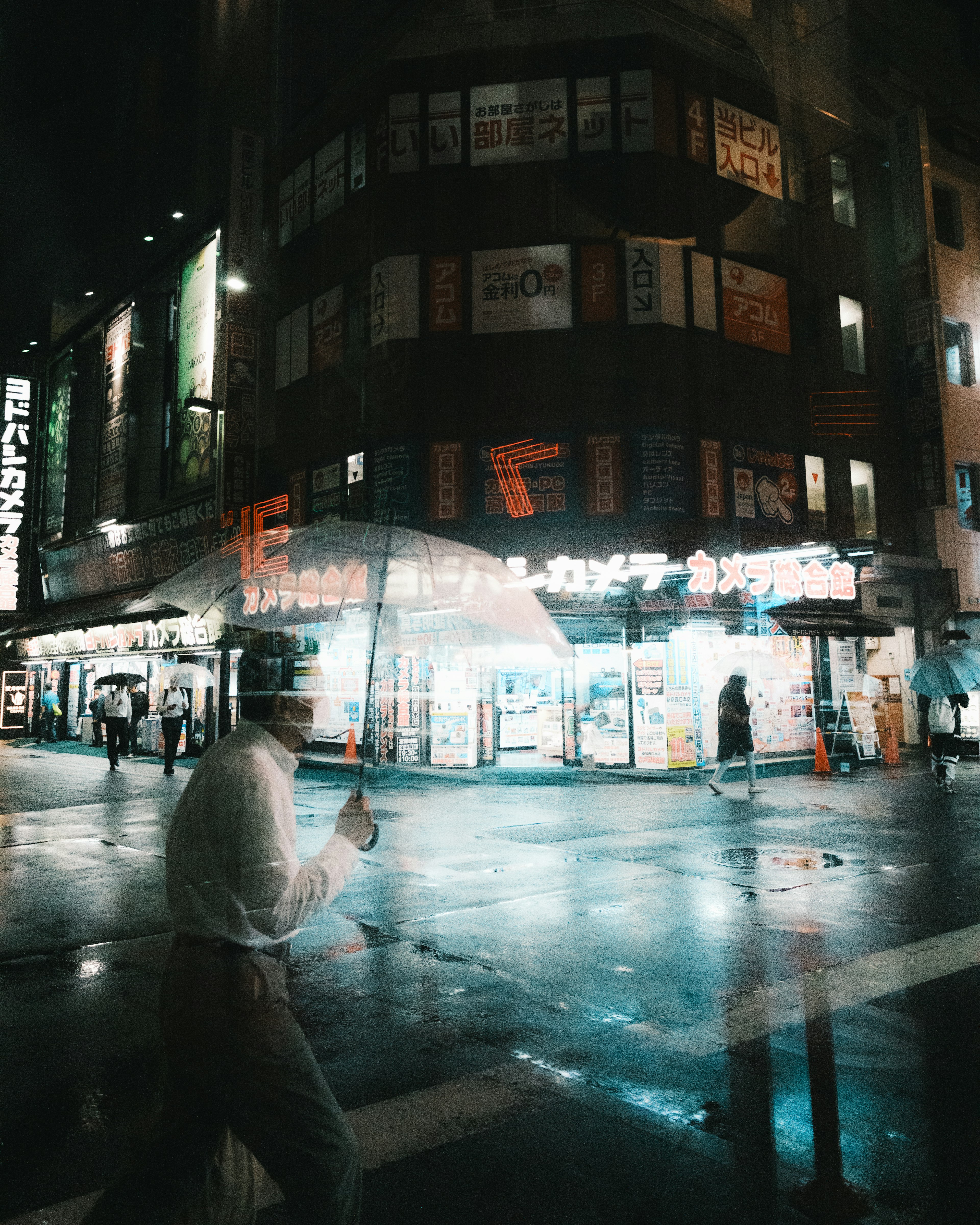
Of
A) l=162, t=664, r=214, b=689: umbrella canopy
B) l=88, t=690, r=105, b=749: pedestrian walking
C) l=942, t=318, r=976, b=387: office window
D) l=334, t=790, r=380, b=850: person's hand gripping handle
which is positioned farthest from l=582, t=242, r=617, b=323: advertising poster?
l=334, t=790, r=380, b=850: person's hand gripping handle

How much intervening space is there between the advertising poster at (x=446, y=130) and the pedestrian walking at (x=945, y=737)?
15029 mm

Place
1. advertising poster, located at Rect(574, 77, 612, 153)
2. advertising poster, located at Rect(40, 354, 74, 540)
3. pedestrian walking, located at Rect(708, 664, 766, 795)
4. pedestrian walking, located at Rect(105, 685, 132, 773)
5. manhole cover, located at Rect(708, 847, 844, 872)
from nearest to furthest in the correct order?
manhole cover, located at Rect(708, 847, 844, 872)
pedestrian walking, located at Rect(708, 664, 766, 795)
pedestrian walking, located at Rect(105, 685, 132, 773)
advertising poster, located at Rect(574, 77, 612, 153)
advertising poster, located at Rect(40, 354, 74, 540)

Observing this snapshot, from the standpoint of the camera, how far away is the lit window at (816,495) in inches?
808

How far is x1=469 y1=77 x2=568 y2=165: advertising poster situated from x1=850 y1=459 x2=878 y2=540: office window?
10176mm

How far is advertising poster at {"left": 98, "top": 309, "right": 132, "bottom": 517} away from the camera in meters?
25.1

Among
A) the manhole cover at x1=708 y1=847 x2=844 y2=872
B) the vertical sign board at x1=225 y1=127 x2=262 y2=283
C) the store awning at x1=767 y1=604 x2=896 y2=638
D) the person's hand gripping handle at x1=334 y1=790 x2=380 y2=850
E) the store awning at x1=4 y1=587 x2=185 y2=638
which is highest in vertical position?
the vertical sign board at x1=225 y1=127 x2=262 y2=283

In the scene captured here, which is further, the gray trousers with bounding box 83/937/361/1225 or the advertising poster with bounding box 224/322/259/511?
the advertising poster with bounding box 224/322/259/511

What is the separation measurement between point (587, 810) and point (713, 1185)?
9312 millimetres

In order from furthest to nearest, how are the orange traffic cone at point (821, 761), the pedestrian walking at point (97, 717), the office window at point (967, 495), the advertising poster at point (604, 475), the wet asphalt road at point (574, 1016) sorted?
1. the pedestrian walking at point (97, 717)
2. the office window at point (967, 495)
3. the advertising poster at point (604, 475)
4. the orange traffic cone at point (821, 761)
5. the wet asphalt road at point (574, 1016)

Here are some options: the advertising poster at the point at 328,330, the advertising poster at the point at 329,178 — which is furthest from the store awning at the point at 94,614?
the advertising poster at the point at 329,178

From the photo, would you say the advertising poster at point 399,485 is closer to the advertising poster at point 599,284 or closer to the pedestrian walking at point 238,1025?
the advertising poster at point 599,284

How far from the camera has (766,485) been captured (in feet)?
64.3

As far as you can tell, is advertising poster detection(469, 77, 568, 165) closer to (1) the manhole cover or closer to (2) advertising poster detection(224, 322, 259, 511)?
(2) advertising poster detection(224, 322, 259, 511)

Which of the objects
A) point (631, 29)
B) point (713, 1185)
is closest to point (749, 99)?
point (631, 29)
